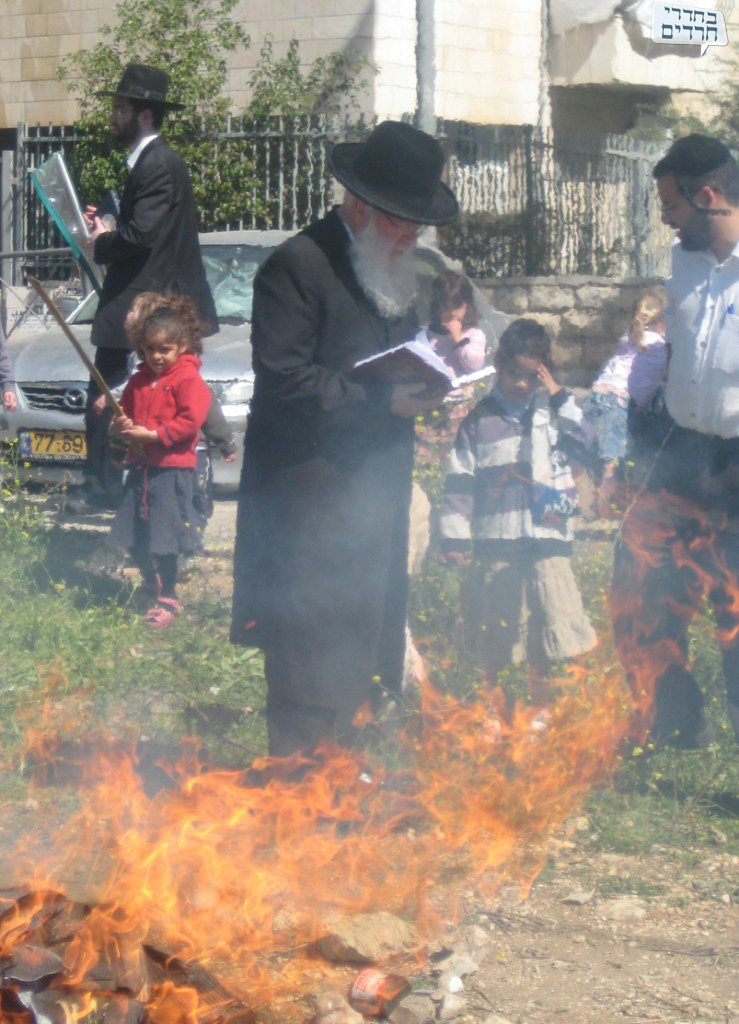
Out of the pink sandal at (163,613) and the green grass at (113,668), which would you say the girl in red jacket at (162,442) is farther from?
the green grass at (113,668)

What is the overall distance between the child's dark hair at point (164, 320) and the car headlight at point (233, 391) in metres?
2.52

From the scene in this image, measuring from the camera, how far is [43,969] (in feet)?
11.3

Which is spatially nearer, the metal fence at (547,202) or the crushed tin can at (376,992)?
the crushed tin can at (376,992)

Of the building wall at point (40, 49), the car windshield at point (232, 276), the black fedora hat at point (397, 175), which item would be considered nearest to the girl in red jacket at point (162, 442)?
the black fedora hat at point (397, 175)

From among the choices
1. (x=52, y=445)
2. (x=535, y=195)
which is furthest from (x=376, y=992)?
(x=535, y=195)

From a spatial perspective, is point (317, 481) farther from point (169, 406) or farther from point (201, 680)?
point (169, 406)

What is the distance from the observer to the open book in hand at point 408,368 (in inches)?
170

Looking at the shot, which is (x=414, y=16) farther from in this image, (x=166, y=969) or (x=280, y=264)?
(x=166, y=969)

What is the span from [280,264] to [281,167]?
12029mm

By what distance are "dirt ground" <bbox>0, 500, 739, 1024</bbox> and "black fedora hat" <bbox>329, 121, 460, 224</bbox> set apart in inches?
82.9

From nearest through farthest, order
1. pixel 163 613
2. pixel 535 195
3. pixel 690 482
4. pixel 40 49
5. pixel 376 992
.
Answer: pixel 376 992 → pixel 690 482 → pixel 163 613 → pixel 535 195 → pixel 40 49

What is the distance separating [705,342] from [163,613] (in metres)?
3.37

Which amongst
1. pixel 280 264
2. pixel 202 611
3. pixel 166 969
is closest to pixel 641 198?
pixel 202 611

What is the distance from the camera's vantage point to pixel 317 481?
15.1ft
